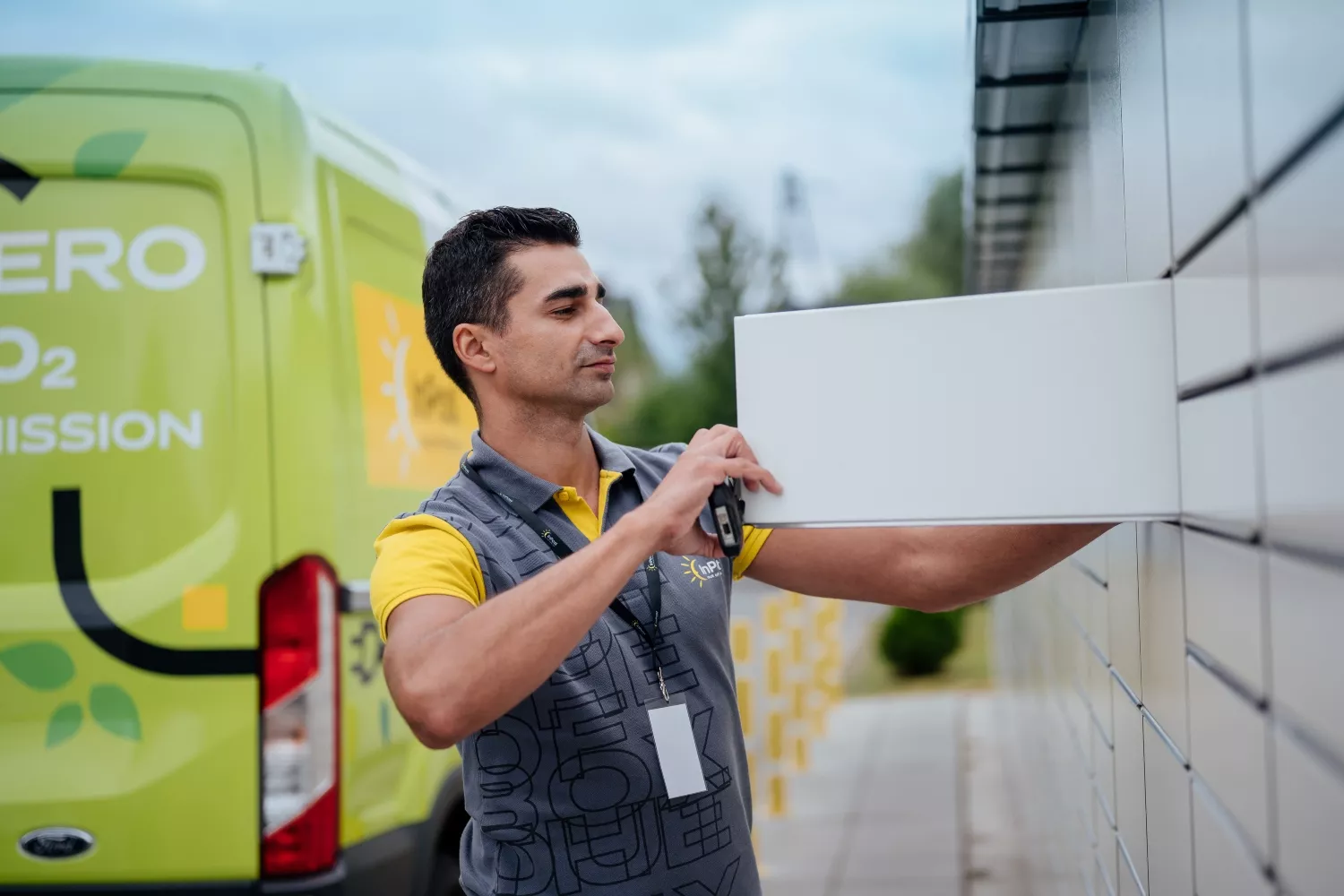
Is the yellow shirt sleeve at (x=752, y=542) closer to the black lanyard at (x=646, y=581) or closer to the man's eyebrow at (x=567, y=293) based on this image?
the black lanyard at (x=646, y=581)

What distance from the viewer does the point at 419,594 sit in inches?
76.2

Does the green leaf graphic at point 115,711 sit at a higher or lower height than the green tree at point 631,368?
lower

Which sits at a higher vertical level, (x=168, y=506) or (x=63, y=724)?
(x=168, y=506)

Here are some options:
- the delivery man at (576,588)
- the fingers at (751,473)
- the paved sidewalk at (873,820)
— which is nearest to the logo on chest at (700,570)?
the delivery man at (576,588)

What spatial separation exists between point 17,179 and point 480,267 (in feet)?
4.61

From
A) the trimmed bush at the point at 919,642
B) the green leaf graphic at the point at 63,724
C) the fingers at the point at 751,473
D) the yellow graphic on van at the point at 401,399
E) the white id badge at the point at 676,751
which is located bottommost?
the trimmed bush at the point at 919,642

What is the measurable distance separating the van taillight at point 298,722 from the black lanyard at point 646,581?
3.30ft

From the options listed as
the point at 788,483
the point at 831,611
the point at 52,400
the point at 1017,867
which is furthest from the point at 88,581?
the point at 831,611

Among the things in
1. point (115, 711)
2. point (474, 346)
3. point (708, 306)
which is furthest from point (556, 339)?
point (708, 306)

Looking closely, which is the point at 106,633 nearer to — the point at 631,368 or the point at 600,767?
the point at 600,767

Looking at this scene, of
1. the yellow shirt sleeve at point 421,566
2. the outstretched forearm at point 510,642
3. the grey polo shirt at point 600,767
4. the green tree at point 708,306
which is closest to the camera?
the outstretched forearm at point 510,642

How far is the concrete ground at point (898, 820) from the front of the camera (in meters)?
6.15

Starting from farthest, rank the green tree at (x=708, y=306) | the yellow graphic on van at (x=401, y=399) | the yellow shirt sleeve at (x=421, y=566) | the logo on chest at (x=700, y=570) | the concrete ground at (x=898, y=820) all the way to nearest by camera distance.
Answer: the green tree at (x=708, y=306), the concrete ground at (x=898, y=820), the yellow graphic on van at (x=401, y=399), the logo on chest at (x=700, y=570), the yellow shirt sleeve at (x=421, y=566)

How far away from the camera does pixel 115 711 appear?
3066mm
